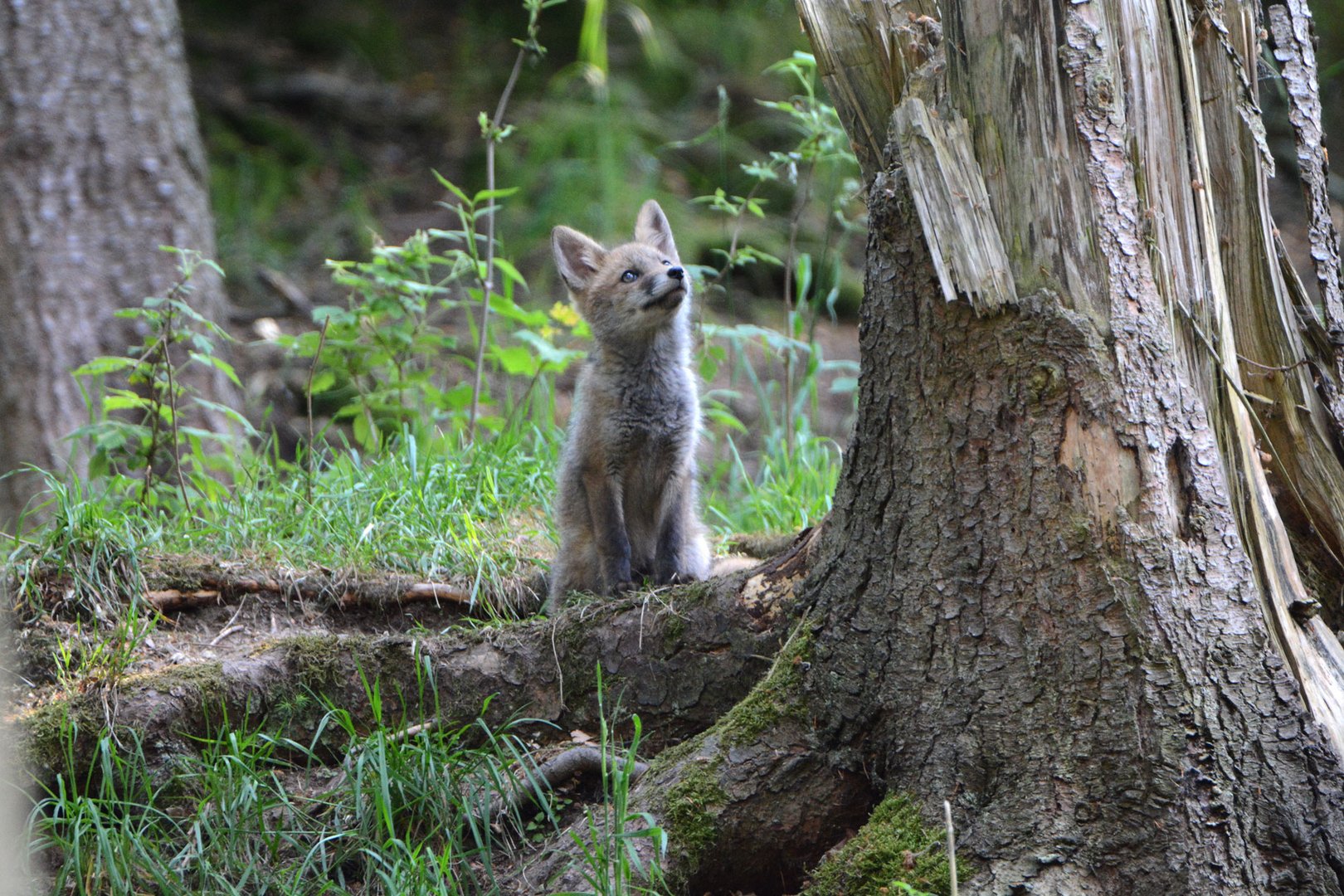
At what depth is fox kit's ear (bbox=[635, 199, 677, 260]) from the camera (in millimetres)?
5273

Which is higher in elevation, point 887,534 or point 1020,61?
point 1020,61

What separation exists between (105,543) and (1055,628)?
2.88 metres

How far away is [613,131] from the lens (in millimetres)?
9281

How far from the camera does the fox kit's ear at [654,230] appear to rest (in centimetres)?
527

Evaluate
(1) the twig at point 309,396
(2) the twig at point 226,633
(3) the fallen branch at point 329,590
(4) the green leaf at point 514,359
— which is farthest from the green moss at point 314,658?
(4) the green leaf at point 514,359

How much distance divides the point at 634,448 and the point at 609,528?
391 millimetres

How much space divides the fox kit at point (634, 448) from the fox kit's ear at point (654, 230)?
0.87ft

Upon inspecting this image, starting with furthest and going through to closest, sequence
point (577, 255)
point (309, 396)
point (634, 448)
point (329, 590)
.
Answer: point (577, 255)
point (309, 396)
point (634, 448)
point (329, 590)

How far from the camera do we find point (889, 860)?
255 cm

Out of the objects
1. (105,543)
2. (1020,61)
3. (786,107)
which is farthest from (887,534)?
(786,107)

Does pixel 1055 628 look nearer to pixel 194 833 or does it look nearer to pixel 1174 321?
pixel 1174 321

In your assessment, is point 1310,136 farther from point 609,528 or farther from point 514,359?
point 514,359

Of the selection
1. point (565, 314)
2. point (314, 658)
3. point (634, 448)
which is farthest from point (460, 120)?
point (314, 658)

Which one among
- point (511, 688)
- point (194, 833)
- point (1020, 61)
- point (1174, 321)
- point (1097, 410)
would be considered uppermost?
point (1020, 61)
